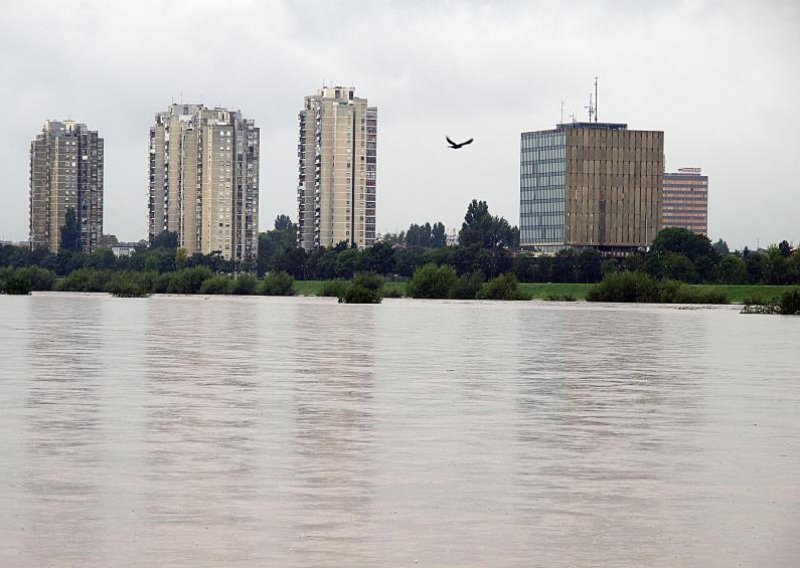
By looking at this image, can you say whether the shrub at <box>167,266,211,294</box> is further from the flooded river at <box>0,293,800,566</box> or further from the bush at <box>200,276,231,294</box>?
the flooded river at <box>0,293,800,566</box>

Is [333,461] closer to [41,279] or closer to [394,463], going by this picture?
[394,463]

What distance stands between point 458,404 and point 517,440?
17.2ft

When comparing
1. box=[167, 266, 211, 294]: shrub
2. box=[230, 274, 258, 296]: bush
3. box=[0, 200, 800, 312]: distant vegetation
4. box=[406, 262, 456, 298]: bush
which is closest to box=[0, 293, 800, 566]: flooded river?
box=[0, 200, 800, 312]: distant vegetation

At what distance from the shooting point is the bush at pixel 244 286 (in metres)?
156

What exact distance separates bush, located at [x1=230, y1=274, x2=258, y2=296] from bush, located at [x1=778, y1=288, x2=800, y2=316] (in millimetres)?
72139

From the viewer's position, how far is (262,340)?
4706cm

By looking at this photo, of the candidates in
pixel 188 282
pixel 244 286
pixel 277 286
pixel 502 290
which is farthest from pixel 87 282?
pixel 502 290

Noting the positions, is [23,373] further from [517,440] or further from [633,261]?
[633,261]

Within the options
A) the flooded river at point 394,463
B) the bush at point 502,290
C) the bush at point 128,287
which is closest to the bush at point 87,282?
the bush at point 128,287

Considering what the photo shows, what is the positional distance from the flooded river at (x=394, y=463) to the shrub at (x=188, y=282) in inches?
4831

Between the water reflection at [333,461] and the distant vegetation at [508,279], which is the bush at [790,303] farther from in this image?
the water reflection at [333,461]

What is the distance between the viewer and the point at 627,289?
126688 mm

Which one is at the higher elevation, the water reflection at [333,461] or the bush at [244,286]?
the bush at [244,286]

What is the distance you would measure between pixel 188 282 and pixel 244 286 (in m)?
5.78
